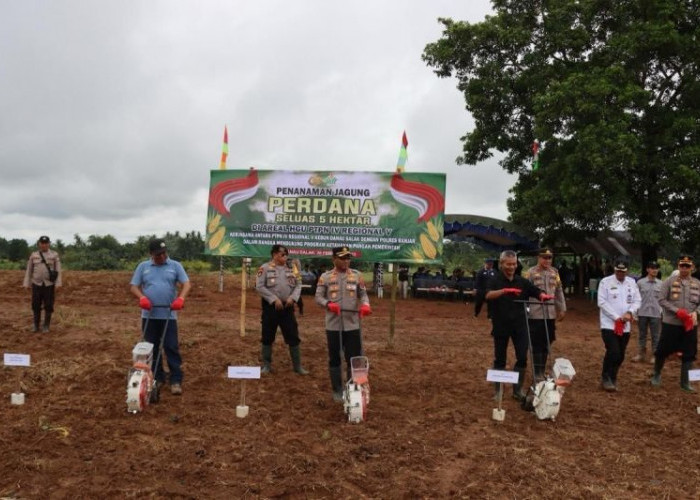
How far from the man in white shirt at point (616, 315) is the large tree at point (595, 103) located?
864 centimetres

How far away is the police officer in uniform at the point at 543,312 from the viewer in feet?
21.5

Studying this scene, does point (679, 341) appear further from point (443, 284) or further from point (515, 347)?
point (443, 284)

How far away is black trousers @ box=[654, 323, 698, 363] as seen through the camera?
7.23m

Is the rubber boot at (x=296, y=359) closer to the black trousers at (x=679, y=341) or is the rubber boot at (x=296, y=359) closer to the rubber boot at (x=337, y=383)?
the rubber boot at (x=337, y=383)

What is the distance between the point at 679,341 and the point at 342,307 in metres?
4.52

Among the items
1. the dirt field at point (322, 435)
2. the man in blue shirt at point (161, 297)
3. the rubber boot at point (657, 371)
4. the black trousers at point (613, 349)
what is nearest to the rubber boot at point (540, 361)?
the dirt field at point (322, 435)

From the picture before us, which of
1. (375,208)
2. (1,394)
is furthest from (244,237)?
(1,394)

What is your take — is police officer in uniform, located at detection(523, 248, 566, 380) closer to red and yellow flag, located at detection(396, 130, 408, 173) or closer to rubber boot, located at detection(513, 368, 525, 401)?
rubber boot, located at detection(513, 368, 525, 401)

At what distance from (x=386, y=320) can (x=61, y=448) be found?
10.4 m

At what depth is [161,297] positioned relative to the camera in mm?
6227

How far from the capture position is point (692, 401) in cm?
682

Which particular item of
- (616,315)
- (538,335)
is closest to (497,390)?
(538,335)

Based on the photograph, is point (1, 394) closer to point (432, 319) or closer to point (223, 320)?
point (223, 320)

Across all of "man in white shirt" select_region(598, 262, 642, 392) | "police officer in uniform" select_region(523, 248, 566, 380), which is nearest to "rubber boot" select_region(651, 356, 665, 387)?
"man in white shirt" select_region(598, 262, 642, 392)
